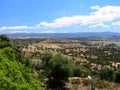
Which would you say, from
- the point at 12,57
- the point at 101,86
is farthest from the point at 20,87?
the point at 101,86

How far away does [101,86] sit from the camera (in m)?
50.2

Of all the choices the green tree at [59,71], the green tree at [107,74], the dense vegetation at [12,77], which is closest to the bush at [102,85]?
the green tree at [59,71]

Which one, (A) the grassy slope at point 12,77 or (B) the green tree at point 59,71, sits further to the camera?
(B) the green tree at point 59,71

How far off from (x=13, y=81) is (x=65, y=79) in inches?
1341

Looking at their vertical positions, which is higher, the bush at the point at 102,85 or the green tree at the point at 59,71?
the green tree at the point at 59,71

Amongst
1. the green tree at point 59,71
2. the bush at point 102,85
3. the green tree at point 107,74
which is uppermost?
the green tree at point 59,71

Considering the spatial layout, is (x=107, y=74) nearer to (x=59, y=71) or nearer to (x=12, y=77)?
(x=59, y=71)


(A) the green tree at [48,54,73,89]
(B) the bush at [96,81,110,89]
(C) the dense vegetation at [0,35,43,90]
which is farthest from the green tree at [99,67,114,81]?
(C) the dense vegetation at [0,35,43,90]

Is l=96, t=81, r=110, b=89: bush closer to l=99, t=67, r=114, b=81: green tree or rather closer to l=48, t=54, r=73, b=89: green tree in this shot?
l=48, t=54, r=73, b=89: green tree

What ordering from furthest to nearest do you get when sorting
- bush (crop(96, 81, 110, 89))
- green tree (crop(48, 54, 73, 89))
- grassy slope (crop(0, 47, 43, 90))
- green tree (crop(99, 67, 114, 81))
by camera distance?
1. green tree (crop(99, 67, 114, 81))
2. green tree (crop(48, 54, 73, 89))
3. bush (crop(96, 81, 110, 89))
4. grassy slope (crop(0, 47, 43, 90))

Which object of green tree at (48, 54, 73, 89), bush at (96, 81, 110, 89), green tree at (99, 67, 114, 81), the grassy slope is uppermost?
the grassy slope

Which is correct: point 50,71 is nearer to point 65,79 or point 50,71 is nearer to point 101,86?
point 65,79

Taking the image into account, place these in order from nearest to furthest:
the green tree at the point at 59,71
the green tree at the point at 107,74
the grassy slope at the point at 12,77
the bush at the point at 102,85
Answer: the grassy slope at the point at 12,77, the bush at the point at 102,85, the green tree at the point at 59,71, the green tree at the point at 107,74

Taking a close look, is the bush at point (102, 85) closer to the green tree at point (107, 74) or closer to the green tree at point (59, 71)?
the green tree at point (59, 71)
